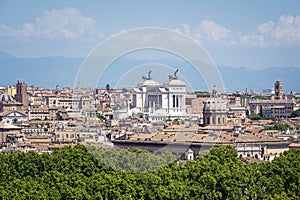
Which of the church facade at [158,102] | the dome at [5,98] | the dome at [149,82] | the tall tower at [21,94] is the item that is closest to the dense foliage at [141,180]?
the dome at [149,82]

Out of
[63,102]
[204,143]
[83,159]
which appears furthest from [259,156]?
[63,102]

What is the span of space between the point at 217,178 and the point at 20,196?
670 cm

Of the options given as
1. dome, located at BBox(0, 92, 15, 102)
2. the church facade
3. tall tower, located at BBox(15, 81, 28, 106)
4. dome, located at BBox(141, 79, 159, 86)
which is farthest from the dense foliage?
tall tower, located at BBox(15, 81, 28, 106)

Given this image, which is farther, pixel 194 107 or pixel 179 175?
pixel 194 107

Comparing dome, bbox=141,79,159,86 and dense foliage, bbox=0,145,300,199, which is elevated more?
dome, bbox=141,79,159,86

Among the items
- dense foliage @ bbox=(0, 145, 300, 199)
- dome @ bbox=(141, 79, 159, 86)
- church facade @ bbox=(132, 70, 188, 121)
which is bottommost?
dense foliage @ bbox=(0, 145, 300, 199)

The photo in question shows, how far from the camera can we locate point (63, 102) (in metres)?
113

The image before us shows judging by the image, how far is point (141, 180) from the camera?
28.1m

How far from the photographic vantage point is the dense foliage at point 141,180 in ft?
87.4

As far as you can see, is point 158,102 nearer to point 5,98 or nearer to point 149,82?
point 149,82

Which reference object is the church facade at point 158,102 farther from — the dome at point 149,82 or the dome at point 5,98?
the dome at point 5,98

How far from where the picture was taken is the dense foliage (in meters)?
26.6

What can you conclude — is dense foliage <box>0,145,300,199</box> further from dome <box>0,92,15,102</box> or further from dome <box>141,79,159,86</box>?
dome <box>0,92,15,102</box>

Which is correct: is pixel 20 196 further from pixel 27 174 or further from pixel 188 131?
pixel 188 131
